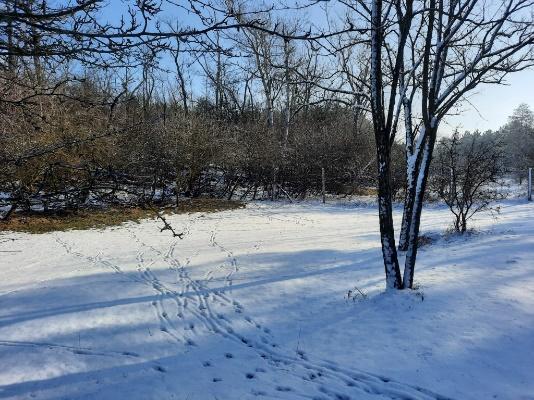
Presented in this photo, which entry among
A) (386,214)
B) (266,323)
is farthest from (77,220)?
(386,214)

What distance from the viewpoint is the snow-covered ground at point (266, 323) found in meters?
4.00

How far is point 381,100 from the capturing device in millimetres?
5578

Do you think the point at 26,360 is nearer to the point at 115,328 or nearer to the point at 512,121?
the point at 115,328

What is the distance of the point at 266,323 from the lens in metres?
5.50

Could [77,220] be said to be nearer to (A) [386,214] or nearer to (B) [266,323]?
(B) [266,323]

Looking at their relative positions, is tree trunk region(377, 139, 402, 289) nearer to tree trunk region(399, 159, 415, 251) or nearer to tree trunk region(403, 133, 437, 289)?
tree trunk region(403, 133, 437, 289)

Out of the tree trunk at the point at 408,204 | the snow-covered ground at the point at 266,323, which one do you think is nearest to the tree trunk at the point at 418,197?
the tree trunk at the point at 408,204

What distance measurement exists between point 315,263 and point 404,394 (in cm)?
462

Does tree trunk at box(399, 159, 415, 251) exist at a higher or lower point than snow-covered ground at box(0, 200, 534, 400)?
higher

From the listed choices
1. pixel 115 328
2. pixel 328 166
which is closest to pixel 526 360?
pixel 115 328

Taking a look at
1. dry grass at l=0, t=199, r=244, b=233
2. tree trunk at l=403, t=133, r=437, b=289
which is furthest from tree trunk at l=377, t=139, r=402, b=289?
dry grass at l=0, t=199, r=244, b=233

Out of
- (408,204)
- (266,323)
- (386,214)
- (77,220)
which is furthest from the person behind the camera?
(77,220)

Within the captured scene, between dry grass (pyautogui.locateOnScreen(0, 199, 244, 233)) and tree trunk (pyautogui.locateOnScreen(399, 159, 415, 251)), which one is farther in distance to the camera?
dry grass (pyautogui.locateOnScreen(0, 199, 244, 233))

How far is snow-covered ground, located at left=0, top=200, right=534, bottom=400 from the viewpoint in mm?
3998
